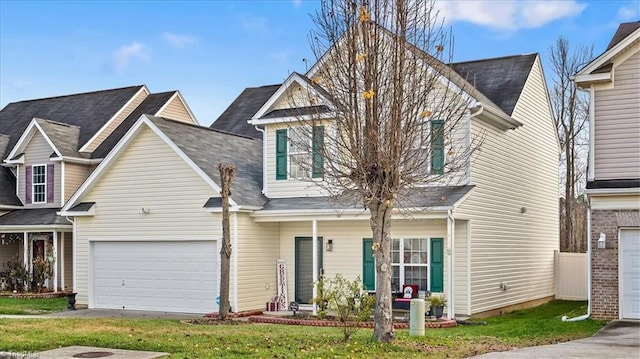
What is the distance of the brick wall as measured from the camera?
1717 centimetres

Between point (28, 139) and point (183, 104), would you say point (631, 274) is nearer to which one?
point (183, 104)

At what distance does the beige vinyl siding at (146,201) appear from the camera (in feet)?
69.9

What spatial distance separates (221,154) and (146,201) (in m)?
2.67

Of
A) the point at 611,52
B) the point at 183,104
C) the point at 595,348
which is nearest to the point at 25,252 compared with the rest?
the point at 183,104

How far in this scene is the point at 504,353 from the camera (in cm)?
1245

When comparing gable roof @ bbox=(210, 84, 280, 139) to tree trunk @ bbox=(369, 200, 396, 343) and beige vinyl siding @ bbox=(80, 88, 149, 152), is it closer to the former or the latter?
beige vinyl siding @ bbox=(80, 88, 149, 152)

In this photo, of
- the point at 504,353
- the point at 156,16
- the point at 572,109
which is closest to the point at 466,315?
the point at 504,353

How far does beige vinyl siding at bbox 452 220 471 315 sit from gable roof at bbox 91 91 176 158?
16298mm

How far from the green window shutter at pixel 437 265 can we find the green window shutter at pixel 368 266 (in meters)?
1.68

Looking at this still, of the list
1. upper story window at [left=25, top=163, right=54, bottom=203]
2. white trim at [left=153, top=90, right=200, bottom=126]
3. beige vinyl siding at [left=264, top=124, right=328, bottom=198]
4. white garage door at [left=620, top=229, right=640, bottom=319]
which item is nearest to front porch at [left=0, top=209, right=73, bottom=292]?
upper story window at [left=25, top=163, right=54, bottom=203]

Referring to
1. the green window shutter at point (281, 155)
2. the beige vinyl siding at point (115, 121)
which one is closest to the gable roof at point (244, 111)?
the beige vinyl siding at point (115, 121)

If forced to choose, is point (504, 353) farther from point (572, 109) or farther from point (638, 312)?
point (572, 109)

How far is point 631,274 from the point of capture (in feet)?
56.0

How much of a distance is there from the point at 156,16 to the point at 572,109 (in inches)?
799
